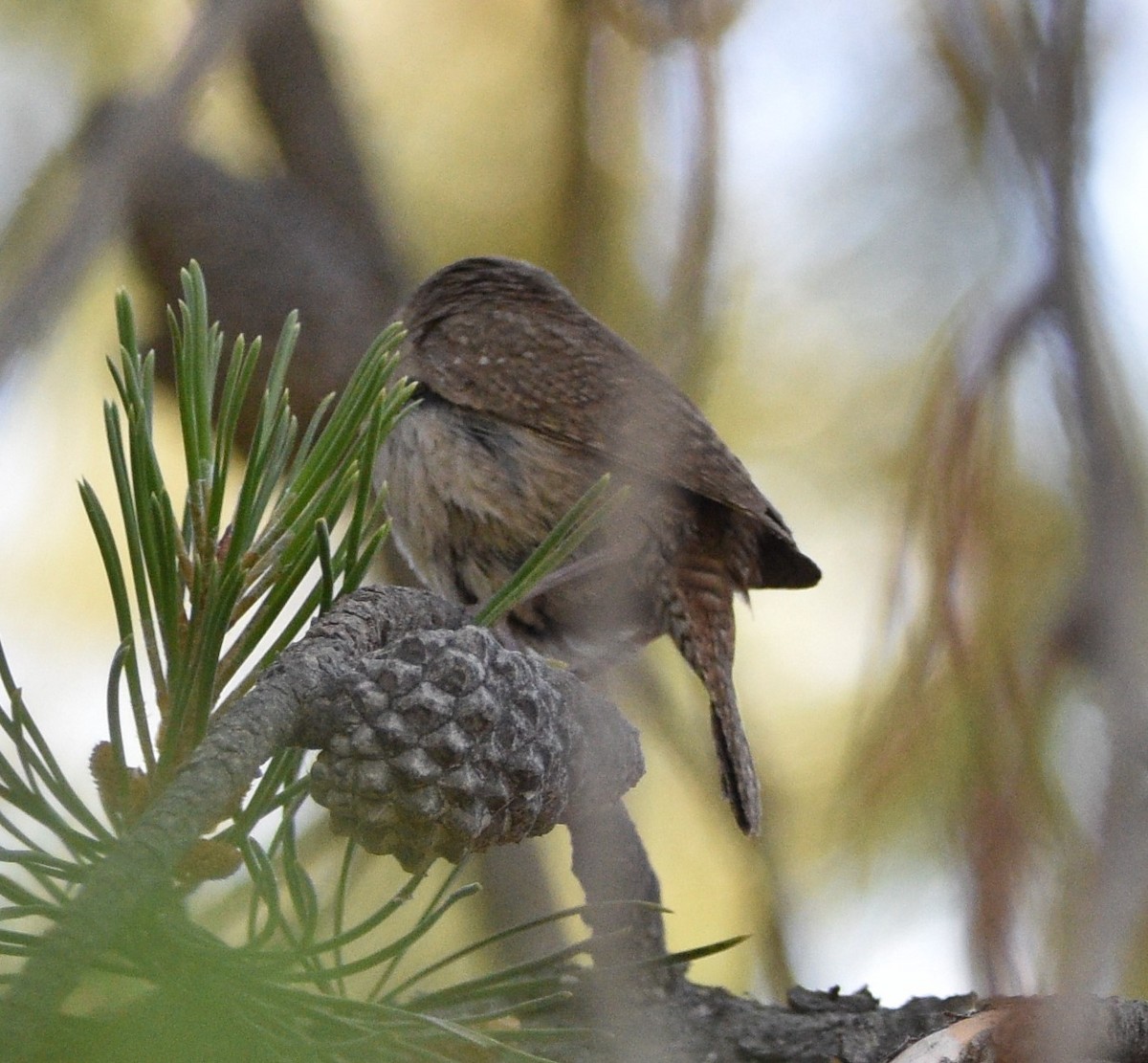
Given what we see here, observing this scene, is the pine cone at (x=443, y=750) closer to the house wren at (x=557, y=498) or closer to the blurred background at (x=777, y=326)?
the blurred background at (x=777, y=326)

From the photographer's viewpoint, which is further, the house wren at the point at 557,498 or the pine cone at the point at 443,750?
the house wren at the point at 557,498

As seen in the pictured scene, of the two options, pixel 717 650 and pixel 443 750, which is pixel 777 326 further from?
pixel 443 750

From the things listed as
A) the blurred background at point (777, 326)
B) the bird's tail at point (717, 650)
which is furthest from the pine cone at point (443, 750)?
the bird's tail at point (717, 650)

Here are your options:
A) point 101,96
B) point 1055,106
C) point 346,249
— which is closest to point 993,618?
point 1055,106

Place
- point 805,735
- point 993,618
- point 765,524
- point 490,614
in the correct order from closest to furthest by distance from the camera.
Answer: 1. point 993,618
2. point 490,614
3. point 765,524
4. point 805,735

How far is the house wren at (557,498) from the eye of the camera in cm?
254

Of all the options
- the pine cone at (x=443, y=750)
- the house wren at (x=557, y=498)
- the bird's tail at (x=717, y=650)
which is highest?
the house wren at (x=557, y=498)

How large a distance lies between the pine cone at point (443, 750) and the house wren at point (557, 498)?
1.29m

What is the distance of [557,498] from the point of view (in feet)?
8.74

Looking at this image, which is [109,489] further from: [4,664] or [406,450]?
[4,664]

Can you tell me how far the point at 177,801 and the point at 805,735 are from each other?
2146mm

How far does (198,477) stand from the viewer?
3.86ft

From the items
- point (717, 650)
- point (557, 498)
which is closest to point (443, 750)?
point (717, 650)

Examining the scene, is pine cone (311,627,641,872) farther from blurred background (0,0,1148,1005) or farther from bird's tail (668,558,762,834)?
Answer: bird's tail (668,558,762,834)
